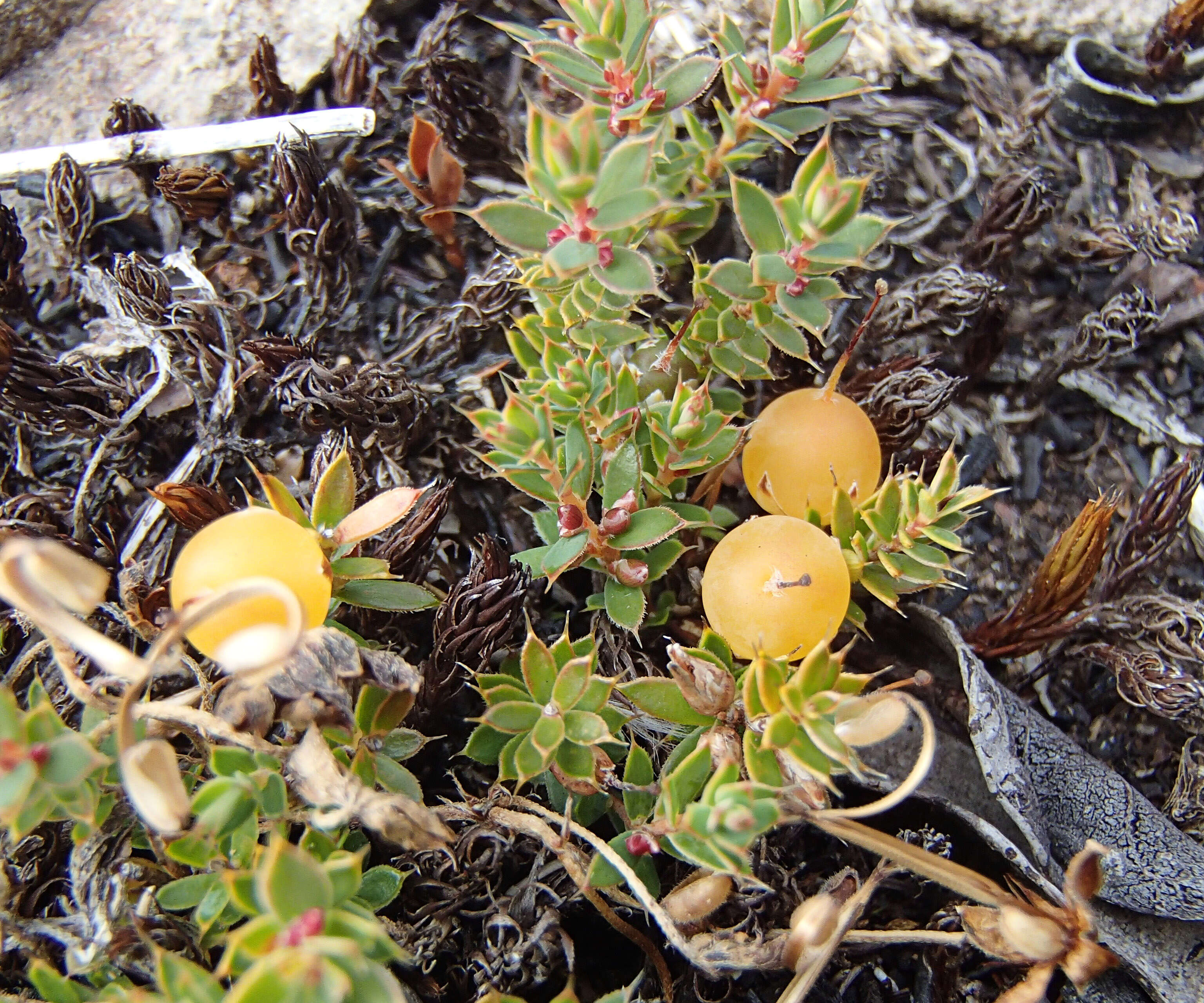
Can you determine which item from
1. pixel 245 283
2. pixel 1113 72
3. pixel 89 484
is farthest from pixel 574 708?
pixel 1113 72

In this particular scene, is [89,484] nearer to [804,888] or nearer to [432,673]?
[432,673]

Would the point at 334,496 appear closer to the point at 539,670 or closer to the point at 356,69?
the point at 539,670

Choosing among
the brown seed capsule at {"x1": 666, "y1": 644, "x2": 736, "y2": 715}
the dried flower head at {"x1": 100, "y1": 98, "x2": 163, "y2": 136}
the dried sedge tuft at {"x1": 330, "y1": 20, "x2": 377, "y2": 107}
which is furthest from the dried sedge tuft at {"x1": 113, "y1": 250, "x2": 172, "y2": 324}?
the brown seed capsule at {"x1": 666, "y1": 644, "x2": 736, "y2": 715}

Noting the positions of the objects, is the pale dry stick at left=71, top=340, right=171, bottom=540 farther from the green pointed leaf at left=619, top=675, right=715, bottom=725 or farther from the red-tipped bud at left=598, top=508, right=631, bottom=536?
the green pointed leaf at left=619, top=675, right=715, bottom=725

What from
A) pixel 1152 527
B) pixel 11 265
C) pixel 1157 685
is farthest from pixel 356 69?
pixel 1157 685

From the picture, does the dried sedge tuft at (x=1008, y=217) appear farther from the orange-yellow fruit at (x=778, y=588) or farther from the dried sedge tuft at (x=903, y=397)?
the orange-yellow fruit at (x=778, y=588)

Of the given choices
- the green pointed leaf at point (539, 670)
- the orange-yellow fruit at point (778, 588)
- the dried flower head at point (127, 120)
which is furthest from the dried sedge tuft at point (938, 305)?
the dried flower head at point (127, 120)
